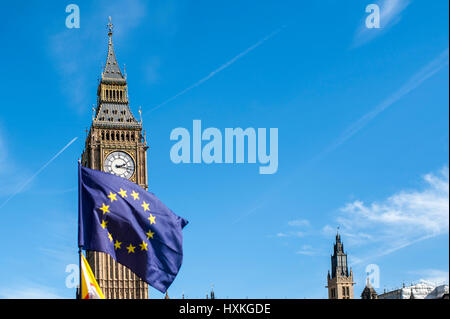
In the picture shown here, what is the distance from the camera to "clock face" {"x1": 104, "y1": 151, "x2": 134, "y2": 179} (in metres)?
137

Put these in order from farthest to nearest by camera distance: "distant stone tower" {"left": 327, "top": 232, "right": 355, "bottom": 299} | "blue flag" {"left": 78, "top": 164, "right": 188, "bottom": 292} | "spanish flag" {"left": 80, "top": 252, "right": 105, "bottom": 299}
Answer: "distant stone tower" {"left": 327, "top": 232, "right": 355, "bottom": 299} → "blue flag" {"left": 78, "top": 164, "right": 188, "bottom": 292} → "spanish flag" {"left": 80, "top": 252, "right": 105, "bottom": 299}

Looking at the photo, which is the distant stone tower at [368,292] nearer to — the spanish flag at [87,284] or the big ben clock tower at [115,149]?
the big ben clock tower at [115,149]

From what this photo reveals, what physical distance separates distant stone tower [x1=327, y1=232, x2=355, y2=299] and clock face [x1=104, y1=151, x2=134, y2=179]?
214 feet

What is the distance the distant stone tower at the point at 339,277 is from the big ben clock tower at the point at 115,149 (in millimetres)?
60040

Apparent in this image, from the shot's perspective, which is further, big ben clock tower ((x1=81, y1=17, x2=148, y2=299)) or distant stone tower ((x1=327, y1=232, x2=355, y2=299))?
distant stone tower ((x1=327, y1=232, x2=355, y2=299))

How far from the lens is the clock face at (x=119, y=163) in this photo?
137375 mm

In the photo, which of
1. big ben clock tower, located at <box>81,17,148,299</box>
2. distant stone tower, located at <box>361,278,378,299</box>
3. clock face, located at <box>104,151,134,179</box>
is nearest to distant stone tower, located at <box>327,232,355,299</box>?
distant stone tower, located at <box>361,278,378,299</box>

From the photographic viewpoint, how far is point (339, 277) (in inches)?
7170

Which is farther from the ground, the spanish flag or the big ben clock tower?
the big ben clock tower

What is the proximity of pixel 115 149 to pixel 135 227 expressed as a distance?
340ft

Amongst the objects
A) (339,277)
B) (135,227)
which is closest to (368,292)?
(339,277)

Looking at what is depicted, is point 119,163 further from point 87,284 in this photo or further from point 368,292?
point 87,284

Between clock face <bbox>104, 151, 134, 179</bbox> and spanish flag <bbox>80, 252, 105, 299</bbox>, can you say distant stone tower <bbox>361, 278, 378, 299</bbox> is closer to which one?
clock face <bbox>104, 151, 134, 179</bbox>

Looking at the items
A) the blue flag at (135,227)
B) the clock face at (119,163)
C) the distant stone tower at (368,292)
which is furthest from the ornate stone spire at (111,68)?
the blue flag at (135,227)
